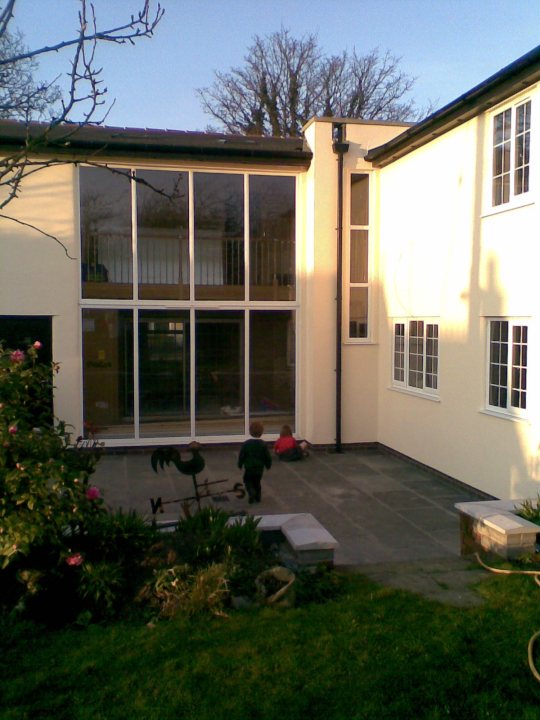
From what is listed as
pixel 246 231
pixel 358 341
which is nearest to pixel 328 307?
pixel 358 341

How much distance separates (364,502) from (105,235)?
6.86 metres

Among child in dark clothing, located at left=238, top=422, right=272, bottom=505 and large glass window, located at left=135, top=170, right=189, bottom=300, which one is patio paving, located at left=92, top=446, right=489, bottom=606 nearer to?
child in dark clothing, located at left=238, top=422, right=272, bottom=505

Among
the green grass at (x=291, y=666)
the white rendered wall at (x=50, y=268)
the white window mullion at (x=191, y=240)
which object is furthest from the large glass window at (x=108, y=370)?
the green grass at (x=291, y=666)

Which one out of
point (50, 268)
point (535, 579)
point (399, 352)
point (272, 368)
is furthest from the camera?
point (272, 368)

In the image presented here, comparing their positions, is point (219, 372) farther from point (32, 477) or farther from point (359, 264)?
point (32, 477)

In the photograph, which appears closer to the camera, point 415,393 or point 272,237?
point 415,393

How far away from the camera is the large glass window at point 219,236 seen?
12.7 meters

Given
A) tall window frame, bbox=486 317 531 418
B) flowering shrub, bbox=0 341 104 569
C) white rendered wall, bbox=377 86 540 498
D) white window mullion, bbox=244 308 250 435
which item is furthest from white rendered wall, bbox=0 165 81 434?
tall window frame, bbox=486 317 531 418

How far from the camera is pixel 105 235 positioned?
12.3 meters

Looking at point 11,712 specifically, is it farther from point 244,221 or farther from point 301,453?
point 244,221

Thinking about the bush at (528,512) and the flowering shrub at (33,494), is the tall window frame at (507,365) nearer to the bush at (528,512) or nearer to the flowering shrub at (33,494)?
the bush at (528,512)

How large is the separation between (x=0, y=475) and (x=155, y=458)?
2272mm

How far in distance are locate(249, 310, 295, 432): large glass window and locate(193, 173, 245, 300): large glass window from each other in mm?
841

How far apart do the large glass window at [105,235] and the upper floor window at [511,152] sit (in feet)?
21.8
